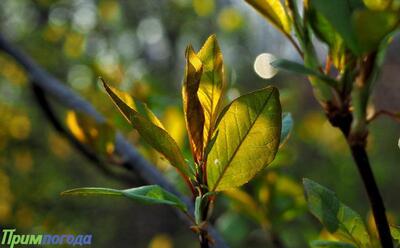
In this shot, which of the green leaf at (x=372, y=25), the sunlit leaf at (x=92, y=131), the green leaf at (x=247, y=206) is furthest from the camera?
the green leaf at (x=247, y=206)

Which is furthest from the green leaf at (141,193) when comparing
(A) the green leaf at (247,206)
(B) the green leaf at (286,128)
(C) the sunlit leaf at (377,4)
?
(A) the green leaf at (247,206)

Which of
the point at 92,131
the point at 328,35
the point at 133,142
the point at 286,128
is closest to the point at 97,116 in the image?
the point at 92,131

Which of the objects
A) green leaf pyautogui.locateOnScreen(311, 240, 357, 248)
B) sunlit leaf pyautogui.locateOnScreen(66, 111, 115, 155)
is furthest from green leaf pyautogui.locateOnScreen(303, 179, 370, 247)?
sunlit leaf pyautogui.locateOnScreen(66, 111, 115, 155)

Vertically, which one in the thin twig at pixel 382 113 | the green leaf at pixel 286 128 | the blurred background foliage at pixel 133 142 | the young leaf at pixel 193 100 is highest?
the young leaf at pixel 193 100

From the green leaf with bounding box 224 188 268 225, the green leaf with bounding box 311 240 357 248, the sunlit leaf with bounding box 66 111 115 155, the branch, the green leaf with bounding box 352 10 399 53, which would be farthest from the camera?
the green leaf with bounding box 224 188 268 225

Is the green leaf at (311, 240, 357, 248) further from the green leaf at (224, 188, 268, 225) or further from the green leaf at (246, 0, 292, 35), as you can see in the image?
the green leaf at (224, 188, 268, 225)

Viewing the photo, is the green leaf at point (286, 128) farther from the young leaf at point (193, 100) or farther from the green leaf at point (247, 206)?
the green leaf at point (247, 206)

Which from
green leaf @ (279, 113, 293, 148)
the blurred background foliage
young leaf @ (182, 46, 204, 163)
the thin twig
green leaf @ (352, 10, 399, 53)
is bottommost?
the blurred background foliage

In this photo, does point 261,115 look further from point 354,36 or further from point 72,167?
point 72,167
